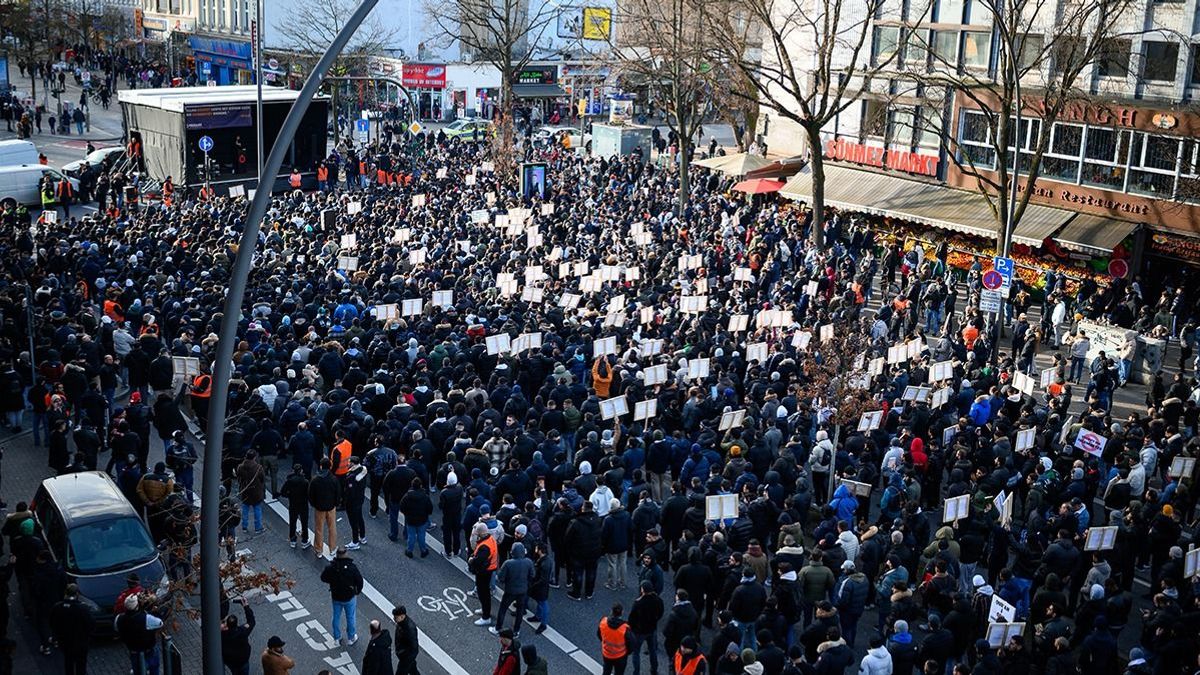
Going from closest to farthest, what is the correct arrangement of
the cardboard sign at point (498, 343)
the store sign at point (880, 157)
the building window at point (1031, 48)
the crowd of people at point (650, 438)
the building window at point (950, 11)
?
the crowd of people at point (650, 438)
the cardboard sign at point (498, 343)
the building window at point (1031, 48)
the building window at point (950, 11)
the store sign at point (880, 157)

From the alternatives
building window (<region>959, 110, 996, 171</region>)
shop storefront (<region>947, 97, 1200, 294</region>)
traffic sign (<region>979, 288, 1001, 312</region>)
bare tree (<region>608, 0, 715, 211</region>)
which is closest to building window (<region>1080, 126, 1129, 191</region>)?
shop storefront (<region>947, 97, 1200, 294</region>)

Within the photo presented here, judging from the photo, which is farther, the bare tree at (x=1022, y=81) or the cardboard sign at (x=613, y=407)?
the bare tree at (x=1022, y=81)

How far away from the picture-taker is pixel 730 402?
70.7 ft

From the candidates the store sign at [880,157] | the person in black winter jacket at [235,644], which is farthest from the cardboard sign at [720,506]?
the store sign at [880,157]

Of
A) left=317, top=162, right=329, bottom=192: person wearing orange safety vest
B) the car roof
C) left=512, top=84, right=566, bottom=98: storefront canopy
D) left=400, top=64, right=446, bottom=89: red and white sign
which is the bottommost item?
the car roof

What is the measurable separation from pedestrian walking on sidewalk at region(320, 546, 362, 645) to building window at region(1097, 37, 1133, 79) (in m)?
24.7

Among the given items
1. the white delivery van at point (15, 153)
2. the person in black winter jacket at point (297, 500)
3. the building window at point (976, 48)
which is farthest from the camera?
the white delivery van at point (15, 153)

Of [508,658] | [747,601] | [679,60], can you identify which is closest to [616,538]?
[747,601]

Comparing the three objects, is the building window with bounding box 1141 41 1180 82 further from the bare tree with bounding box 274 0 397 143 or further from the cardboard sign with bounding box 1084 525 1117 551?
the bare tree with bounding box 274 0 397 143

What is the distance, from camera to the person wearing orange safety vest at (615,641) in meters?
14.1

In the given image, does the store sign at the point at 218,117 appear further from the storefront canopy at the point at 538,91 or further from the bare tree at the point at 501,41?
the storefront canopy at the point at 538,91

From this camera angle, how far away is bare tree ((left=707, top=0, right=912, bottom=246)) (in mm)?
34906

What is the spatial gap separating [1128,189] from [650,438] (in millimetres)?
18812

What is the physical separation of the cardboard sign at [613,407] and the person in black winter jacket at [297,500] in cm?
490
